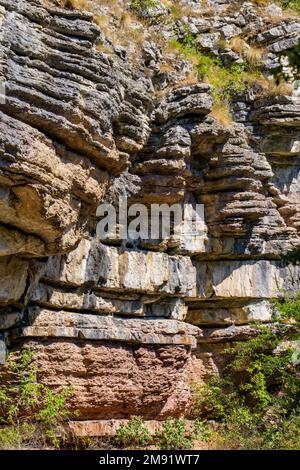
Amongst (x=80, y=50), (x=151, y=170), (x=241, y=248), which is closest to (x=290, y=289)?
(x=241, y=248)

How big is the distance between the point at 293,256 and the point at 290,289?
432 inches

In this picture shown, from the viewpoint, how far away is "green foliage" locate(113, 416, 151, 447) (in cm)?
1559

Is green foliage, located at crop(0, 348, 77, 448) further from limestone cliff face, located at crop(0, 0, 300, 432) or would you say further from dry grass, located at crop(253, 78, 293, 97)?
dry grass, located at crop(253, 78, 293, 97)

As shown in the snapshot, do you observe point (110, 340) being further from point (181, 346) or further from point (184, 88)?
point (184, 88)

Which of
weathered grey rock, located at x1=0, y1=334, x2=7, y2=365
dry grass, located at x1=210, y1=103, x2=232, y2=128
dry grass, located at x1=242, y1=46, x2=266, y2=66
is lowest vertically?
weathered grey rock, located at x1=0, y1=334, x2=7, y2=365

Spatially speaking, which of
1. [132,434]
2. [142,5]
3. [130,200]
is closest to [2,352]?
[132,434]

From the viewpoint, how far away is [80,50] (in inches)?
491

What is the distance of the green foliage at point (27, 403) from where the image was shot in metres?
14.1

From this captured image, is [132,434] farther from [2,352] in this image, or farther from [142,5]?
[142,5]

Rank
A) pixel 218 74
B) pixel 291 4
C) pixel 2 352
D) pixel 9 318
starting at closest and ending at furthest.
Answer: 1. pixel 2 352
2. pixel 9 318
3. pixel 218 74
4. pixel 291 4

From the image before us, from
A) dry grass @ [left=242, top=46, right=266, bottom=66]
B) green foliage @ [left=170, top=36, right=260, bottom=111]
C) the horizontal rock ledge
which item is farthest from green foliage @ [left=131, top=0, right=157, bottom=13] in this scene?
the horizontal rock ledge

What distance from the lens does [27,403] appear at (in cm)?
1410

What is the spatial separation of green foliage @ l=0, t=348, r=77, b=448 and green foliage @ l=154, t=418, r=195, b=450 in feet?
9.19

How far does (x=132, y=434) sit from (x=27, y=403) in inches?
113
